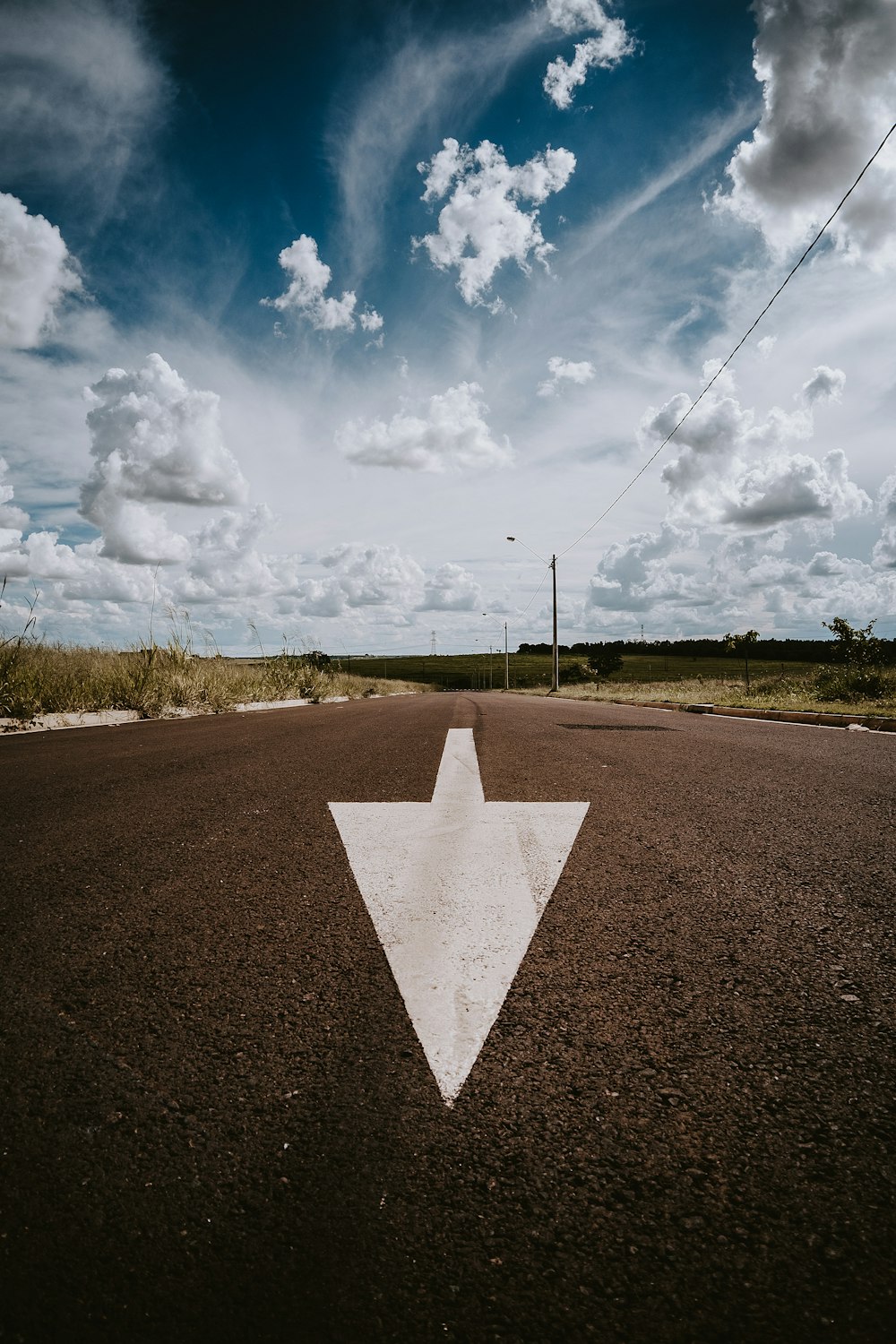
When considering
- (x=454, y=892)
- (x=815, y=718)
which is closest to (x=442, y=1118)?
(x=454, y=892)

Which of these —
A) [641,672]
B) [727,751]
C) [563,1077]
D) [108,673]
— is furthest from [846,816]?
[641,672]

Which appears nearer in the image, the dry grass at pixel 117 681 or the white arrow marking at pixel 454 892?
the white arrow marking at pixel 454 892

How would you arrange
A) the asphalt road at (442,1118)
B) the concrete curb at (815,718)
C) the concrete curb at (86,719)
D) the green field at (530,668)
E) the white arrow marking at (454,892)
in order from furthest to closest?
1. the green field at (530,668)
2. the concrete curb at (815,718)
3. the concrete curb at (86,719)
4. the white arrow marking at (454,892)
5. the asphalt road at (442,1118)

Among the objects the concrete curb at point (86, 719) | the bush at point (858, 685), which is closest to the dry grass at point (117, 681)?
the concrete curb at point (86, 719)

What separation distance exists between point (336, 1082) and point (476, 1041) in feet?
0.91

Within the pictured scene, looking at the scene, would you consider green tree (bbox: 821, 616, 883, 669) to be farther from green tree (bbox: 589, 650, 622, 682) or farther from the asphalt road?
green tree (bbox: 589, 650, 622, 682)

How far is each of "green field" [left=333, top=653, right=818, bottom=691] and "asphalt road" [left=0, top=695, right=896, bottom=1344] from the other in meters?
54.1

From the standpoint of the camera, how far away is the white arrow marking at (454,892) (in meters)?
1.36

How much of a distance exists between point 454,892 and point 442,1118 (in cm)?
102

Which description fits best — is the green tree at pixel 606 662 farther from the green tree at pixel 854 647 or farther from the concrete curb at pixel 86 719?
the concrete curb at pixel 86 719

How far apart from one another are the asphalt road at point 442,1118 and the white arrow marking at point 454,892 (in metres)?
0.05

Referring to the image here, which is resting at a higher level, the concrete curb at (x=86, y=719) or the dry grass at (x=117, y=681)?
the dry grass at (x=117, y=681)

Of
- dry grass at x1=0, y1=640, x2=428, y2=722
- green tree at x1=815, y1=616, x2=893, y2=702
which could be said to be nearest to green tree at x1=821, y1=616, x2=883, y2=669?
green tree at x1=815, y1=616, x2=893, y2=702

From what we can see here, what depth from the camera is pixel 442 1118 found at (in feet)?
3.44
